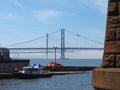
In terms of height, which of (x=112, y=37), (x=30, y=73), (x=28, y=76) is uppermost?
(x=112, y=37)

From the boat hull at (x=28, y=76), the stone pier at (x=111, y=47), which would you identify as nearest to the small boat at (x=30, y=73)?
the boat hull at (x=28, y=76)

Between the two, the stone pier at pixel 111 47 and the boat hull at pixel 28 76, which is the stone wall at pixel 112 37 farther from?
the boat hull at pixel 28 76

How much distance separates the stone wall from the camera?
19.4 feet

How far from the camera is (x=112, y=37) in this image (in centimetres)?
598

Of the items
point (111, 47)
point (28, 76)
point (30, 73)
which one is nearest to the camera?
point (111, 47)

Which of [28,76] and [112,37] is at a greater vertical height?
[112,37]

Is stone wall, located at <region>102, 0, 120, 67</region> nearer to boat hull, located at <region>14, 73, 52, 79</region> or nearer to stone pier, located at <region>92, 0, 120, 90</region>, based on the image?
Answer: stone pier, located at <region>92, 0, 120, 90</region>

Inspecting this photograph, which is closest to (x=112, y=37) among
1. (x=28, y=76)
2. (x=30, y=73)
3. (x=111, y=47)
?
(x=111, y=47)

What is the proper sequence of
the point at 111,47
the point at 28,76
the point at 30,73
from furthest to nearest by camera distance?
1. the point at 30,73
2. the point at 28,76
3. the point at 111,47

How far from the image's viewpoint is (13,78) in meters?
71.7

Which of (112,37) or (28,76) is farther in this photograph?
(28,76)

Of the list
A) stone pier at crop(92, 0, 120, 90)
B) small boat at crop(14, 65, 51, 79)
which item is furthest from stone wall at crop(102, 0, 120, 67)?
small boat at crop(14, 65, 51, 79)

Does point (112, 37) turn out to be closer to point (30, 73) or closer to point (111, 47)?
point (111, 47)

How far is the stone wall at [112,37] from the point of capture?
5.93m
